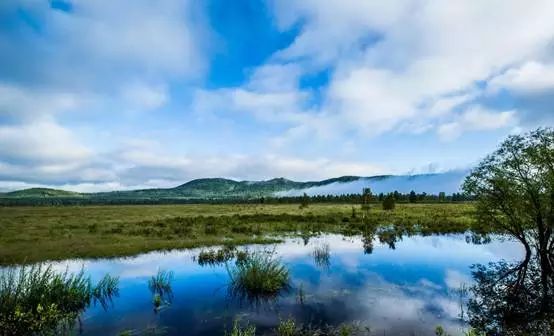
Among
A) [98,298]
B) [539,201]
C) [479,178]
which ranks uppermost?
[479,178]

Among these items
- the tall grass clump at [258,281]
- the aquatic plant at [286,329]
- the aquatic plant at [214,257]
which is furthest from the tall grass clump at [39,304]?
the aquatic plant at [214,257]

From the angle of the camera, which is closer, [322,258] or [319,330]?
[319,330]

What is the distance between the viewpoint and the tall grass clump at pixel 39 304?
14.5 m

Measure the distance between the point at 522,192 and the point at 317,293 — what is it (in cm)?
1833

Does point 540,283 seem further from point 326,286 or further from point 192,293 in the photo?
point 192,293

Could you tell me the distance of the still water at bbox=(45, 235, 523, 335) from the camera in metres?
16.1

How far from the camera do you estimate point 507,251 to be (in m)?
36.1

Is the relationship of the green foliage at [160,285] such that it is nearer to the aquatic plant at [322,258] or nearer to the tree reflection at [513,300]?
the aquatic plant at [322,258]

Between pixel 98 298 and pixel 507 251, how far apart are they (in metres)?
37.2

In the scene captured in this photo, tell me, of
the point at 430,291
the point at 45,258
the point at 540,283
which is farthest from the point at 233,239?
the point at 540,283

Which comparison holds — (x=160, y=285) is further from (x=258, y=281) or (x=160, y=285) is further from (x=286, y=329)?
(x=286, y=329)

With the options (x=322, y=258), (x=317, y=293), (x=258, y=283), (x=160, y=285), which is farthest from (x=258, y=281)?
(x=322, y=258)

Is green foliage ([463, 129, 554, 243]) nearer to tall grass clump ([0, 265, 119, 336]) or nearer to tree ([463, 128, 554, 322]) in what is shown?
tree ([463, 128, 554, 322])

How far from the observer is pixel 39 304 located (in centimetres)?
1500
